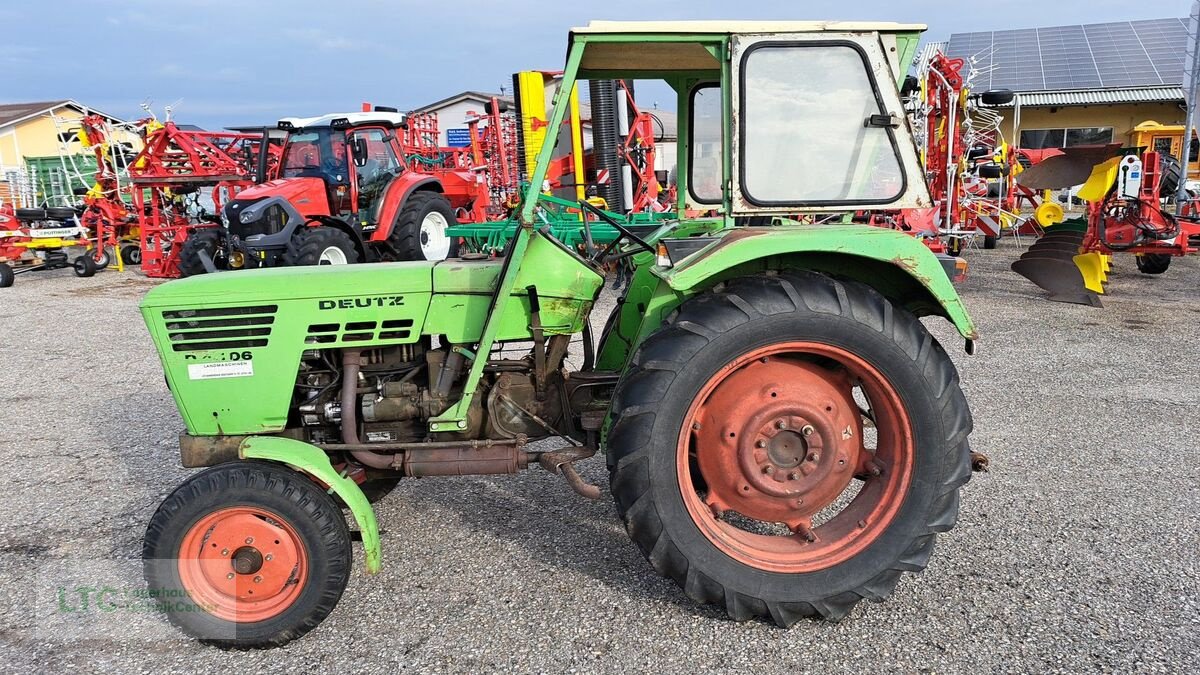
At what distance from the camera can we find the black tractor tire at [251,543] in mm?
2506

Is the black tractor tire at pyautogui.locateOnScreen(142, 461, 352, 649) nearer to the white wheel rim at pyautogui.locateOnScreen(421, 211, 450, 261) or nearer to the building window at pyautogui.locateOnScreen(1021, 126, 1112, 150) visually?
the white wheel rim at pyautogui.locateOnScreen(421, 211, 450, 261)

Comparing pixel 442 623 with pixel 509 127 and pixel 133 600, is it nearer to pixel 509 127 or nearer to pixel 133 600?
pixel 133 600

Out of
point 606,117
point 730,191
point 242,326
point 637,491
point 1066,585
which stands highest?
point 606,117

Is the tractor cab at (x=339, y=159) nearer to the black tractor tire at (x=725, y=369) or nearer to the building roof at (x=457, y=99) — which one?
the black tractor tire at (x=725, y=369)

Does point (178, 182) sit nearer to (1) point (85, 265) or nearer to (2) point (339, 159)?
(1) point (85, 265)

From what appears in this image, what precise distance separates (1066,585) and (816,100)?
6.50 ft

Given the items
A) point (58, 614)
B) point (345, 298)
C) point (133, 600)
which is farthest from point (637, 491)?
point (58, 614)

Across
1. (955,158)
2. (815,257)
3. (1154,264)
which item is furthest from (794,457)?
(1154,264)

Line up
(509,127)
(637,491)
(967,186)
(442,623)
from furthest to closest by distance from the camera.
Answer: (509,127)
(967,186)
(442,623)
(637,491)

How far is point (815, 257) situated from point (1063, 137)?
24.6m

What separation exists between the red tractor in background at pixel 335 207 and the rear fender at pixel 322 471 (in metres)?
6.79

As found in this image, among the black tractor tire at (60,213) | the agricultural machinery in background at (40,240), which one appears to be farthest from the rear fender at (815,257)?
the black tractor tire at (60,213)

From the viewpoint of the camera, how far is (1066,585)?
275 cm

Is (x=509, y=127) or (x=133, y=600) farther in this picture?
(x=509, y=127)
